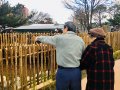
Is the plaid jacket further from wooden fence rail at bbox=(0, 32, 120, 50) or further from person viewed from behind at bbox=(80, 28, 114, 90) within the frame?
wooden fence rail at bbox=(0, 32, 120, 50)

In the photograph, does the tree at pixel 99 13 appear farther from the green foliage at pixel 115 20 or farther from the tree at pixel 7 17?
the tree at pixel 7 17

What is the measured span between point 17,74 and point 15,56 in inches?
16.8

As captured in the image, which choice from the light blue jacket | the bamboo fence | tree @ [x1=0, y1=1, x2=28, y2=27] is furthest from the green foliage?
the light blue jacket

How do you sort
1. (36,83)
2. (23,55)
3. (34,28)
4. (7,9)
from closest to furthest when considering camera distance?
(23,55) < (36,83) < (7,9) < (34,28)

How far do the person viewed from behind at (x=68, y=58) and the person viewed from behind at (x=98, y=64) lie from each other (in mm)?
146

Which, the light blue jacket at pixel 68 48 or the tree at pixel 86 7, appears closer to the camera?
the light blue jacket at pixel 68 48

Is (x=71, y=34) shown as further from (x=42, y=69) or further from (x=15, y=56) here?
(x=42, y=69)

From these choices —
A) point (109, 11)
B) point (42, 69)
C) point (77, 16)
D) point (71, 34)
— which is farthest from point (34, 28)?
point (71, 34)

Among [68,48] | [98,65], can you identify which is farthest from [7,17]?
[98,65]

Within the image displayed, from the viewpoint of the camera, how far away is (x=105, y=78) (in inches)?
208

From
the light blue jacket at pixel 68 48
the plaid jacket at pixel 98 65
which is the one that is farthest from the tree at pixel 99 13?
the plaid jacket at pixel 98 65

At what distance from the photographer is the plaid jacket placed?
5250 millimetres

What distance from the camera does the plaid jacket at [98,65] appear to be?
17.2ft

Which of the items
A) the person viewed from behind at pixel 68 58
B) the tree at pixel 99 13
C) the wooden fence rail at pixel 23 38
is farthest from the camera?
the tree at pixel 99 13
